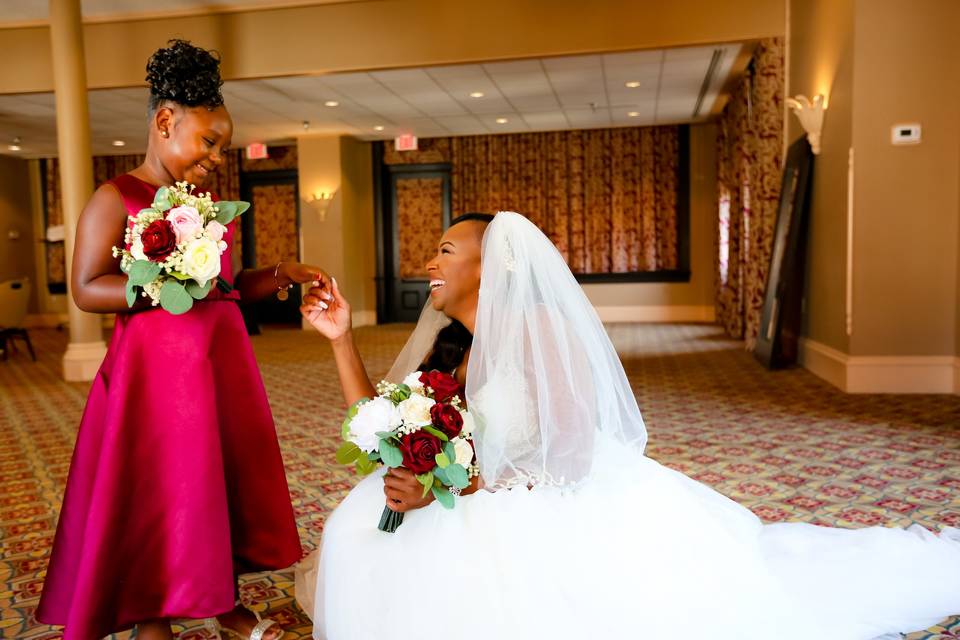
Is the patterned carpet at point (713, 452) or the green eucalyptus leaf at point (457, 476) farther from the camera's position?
the patterned carpet at point (713, 452)

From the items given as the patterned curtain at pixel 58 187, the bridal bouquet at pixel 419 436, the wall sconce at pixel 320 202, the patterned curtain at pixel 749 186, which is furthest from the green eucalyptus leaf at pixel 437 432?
the patterned curtain at pixel 58 187

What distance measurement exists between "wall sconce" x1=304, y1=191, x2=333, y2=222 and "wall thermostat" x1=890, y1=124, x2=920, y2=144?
10147 mm

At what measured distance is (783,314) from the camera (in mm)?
7223

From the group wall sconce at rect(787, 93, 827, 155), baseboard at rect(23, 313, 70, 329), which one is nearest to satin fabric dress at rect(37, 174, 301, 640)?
wall sconce at rect(787, 93, 827, 155)

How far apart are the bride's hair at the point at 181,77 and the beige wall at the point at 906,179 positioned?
538 cm

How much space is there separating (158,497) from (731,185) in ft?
35.5

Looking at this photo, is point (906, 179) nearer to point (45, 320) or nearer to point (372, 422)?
point (372, 422)

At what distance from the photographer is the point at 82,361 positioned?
781 cm

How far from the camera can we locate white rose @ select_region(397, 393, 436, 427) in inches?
65.8

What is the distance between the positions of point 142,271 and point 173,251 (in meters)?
0.08

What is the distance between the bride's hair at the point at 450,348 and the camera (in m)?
2.18

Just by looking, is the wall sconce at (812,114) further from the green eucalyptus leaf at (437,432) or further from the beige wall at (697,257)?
the beige wall at (697,257)

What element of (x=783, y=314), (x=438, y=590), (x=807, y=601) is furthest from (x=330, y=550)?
(x=783, y=314)

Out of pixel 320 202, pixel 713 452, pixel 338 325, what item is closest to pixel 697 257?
pixel 320 202
